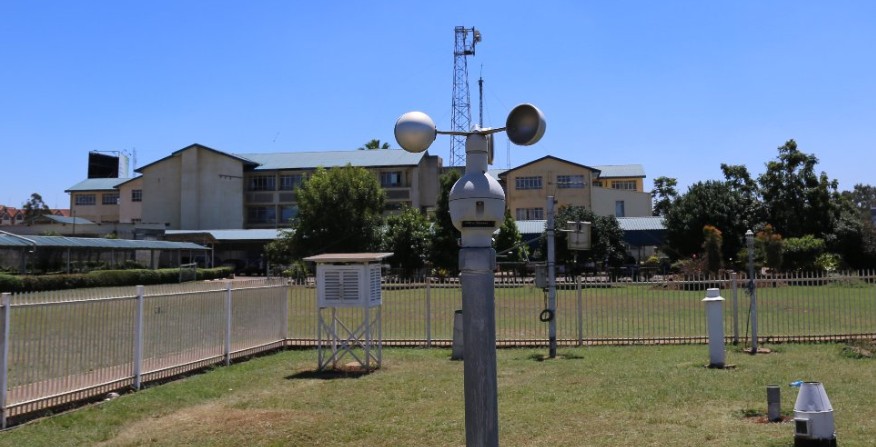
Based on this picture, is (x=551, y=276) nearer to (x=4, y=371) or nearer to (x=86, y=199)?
(x=4, y=371)

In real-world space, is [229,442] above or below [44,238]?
below

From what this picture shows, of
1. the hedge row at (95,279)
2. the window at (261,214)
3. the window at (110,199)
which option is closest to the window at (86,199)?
the window at (110,199)

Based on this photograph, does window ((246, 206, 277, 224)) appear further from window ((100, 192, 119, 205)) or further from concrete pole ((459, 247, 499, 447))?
concrete pole ((459, 247, 499, 447))

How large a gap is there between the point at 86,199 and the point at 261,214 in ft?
78.2

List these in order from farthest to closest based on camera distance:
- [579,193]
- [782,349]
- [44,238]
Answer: [579,193], [44,238], [782,349]

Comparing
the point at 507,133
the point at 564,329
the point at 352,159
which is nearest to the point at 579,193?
the point at 352,159

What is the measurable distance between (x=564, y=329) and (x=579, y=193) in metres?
48.4

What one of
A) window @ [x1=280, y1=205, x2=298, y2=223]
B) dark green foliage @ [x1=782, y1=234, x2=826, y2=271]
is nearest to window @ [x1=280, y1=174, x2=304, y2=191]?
window @ [x1=280, y1=205, x2=298, y2=223]

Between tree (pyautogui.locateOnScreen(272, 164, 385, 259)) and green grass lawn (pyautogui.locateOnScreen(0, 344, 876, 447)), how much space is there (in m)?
37.7

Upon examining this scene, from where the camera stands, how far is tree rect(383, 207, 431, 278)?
48.0 m

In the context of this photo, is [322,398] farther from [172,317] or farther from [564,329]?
[564,329]

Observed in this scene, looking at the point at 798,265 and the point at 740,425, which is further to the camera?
the point at 798,265

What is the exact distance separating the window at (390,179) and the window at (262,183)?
11323mm

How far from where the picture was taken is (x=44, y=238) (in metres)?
45.0
